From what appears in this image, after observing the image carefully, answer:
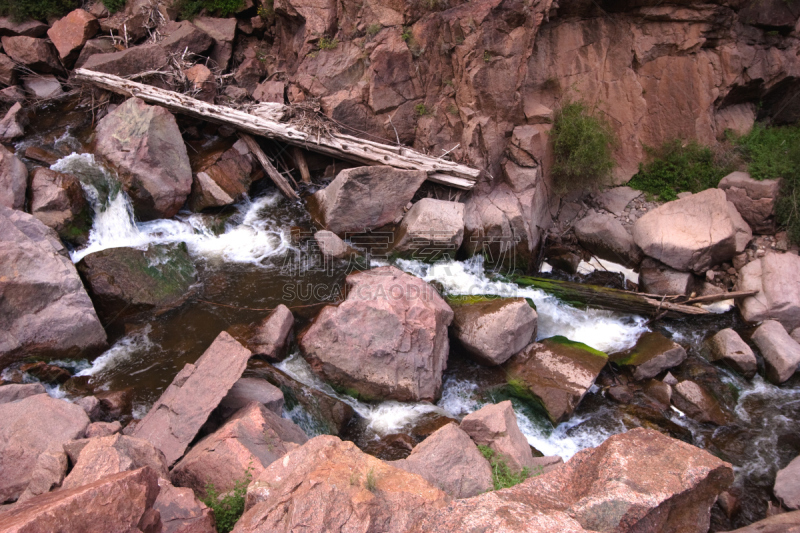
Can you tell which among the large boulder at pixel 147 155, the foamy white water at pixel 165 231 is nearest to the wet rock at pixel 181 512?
the foamy white water at pixel 165 231

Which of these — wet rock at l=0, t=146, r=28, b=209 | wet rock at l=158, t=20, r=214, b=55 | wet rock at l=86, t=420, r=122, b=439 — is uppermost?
wet rock at l=158, t=20, r=214, b=55

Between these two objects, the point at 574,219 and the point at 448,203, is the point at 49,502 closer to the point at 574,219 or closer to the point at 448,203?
the point at 448,203

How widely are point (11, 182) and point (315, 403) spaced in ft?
17.1

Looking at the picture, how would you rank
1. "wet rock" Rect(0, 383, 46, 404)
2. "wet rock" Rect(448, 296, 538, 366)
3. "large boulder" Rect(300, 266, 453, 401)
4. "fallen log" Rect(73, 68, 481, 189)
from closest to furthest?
1. "wet rock" Rect(0, 383, 46, 404)
2. "large boulder" Rect(300, 266, 453, 401)
3. "wet rock" Rect(448, 296, 538, 366)
4. "fallen log" Rect(73, 68, 481, 189)

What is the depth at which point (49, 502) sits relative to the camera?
2.81m

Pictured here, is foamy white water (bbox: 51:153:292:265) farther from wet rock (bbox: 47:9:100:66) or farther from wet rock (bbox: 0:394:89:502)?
wet rock (bbox: 47:9:100:66)

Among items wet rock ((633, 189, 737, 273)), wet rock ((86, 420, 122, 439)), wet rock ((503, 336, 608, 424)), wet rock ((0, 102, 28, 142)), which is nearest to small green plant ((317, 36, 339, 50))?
wet rock ((0, 102, 28, 142))

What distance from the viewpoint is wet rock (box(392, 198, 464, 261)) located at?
25.2 ft

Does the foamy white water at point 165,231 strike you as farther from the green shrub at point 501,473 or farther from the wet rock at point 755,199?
the wet rock at point 755,199

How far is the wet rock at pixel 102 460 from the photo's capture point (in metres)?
3.27

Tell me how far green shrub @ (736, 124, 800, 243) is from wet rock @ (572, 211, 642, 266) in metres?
2.29

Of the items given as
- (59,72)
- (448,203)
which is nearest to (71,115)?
(59,72)

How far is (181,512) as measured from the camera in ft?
10.8

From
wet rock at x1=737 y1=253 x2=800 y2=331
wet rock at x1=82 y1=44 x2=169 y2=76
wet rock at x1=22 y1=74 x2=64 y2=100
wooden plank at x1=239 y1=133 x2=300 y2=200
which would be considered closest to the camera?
wet rock at x1=737 y1=253 x2=800 y2=331
